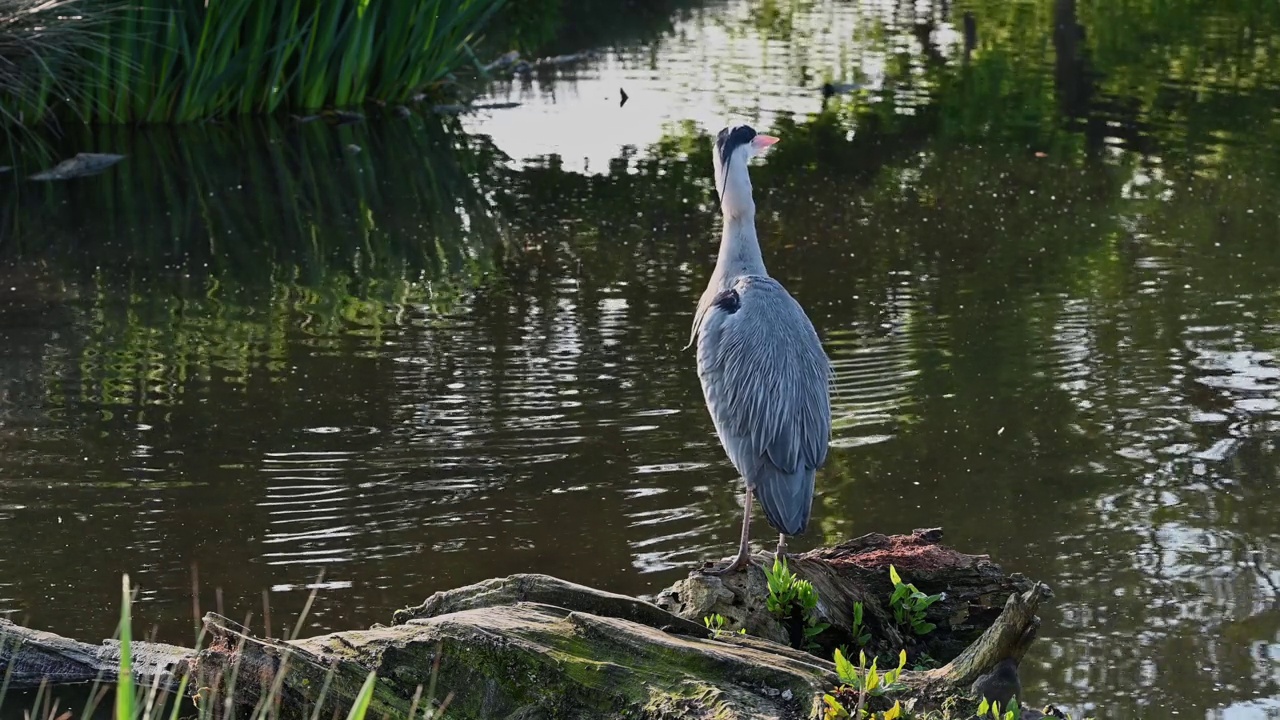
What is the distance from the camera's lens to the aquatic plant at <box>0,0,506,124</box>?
12.7 m

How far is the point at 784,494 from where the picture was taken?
4703 mm

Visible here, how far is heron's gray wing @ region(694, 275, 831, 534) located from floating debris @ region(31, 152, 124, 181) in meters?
9.46

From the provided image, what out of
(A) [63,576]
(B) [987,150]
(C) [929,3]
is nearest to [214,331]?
(A) [63,576]

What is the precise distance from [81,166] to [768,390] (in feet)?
32.9

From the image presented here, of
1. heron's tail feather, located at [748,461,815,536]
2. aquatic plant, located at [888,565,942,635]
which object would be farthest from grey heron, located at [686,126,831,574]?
aquatic plant, located at [888,565,942,635]

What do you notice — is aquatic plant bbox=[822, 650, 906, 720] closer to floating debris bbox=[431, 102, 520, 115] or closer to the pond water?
the pond water

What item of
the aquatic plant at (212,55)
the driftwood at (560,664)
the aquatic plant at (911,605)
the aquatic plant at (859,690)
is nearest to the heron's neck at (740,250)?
the aquatic plant at (911,605)

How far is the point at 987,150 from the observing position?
536 inches

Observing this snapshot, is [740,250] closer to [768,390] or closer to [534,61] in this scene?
[768,390]

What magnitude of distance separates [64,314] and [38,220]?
2.73 metres

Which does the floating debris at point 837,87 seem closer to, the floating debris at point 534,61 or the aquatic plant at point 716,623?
the floating debris at point 534,61

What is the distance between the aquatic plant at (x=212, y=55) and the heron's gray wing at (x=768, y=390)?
836 cm

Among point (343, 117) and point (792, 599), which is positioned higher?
point (343, 117)

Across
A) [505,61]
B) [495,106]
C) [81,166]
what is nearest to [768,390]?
[81,166]
